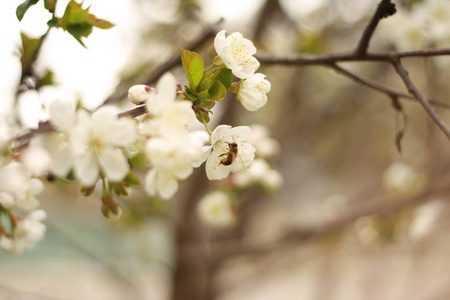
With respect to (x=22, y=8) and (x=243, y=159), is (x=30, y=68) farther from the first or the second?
(x=243, y=159)

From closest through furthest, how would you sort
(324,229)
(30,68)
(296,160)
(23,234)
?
1. (23,234)
2. (30,68)
3. (324,229)
4. (296,160)

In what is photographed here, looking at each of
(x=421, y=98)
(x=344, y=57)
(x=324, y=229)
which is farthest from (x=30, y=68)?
(x=324, y=229)

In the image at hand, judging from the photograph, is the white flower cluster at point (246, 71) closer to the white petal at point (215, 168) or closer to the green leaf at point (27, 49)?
the white petal at point (215, 168)

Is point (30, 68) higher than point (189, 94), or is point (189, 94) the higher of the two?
point (30, 68)

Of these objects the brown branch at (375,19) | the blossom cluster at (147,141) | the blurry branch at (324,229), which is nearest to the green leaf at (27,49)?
the blossom cluster at (147,141)

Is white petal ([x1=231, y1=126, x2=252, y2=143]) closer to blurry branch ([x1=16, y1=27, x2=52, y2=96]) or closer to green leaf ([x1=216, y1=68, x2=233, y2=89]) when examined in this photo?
green leaf ([x1=216, y1=68, x2=233, y2=89])

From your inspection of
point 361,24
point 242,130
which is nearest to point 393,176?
point 361,24

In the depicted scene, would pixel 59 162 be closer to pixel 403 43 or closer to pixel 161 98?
pixel 161 98
